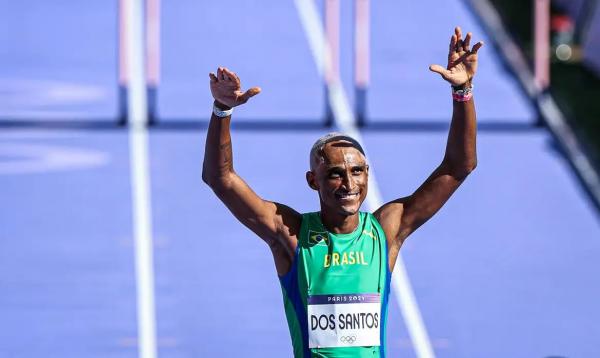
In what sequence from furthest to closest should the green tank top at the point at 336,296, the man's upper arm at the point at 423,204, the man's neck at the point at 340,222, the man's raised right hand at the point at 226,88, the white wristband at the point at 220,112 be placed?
the man's upper arm at the point at 423,204, the man's neck at the point at 340,222, the green tank top at the point at 336,296, the white wristband at the point at 220,112, the man's raised right hand at the point at 226,88

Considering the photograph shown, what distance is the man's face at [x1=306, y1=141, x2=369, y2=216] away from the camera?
5.37m

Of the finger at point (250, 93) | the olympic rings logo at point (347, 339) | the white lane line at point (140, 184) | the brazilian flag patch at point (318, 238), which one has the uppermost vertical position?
the white lane line at point (140, 184)

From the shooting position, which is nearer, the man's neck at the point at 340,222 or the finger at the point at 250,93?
the finger at the point at 250,93

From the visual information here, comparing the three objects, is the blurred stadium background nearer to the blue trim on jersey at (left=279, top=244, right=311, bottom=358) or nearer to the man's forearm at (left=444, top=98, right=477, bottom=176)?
the man's forearm at (left=444, top=98, right=477, bottom=176)

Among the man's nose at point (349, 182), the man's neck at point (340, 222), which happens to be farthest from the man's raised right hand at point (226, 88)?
the man's neck at point (340, 222)

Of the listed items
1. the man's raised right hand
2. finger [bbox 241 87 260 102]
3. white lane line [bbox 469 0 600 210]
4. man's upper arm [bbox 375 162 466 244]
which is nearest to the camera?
finger [bbox 241 87 260 102]

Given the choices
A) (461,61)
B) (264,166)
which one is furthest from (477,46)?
(264,166)

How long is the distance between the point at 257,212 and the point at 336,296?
1.48 ft

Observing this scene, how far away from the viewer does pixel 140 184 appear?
12.0 meters

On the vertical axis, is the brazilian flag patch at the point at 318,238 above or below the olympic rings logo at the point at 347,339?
above

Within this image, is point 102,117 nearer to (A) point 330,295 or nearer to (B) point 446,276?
(B) point 446,276

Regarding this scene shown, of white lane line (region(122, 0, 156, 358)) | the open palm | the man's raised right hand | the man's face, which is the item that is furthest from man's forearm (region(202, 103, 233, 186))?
white lane line (region(122, 0, 156, 358))

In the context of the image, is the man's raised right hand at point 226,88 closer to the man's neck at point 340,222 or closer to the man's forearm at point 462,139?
the man's neck at point 340,222

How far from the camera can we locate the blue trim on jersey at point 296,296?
5.46m
